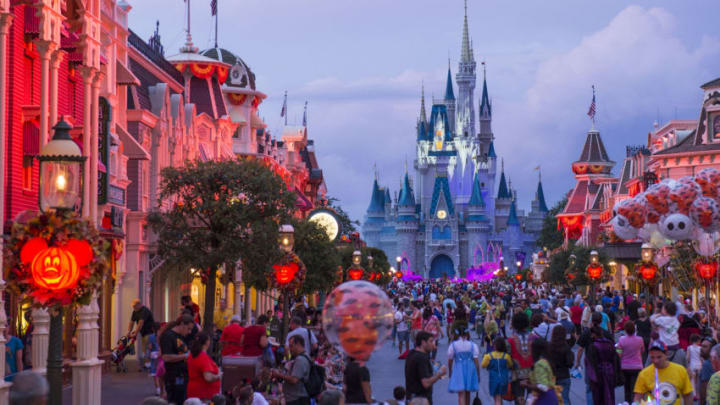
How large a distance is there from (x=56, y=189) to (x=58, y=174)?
15cm

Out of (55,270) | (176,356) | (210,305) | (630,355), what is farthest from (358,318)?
(210,305)

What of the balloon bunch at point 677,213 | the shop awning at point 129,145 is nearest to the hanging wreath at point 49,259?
the shop awning at point 129,145

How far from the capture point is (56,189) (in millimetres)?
10961

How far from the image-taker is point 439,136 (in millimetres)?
193625

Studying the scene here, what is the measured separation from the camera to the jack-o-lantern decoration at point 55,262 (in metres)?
11.0

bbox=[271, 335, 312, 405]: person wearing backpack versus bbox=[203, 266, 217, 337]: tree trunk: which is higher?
bbox=[203, 266, 217, 337]: tree trunk

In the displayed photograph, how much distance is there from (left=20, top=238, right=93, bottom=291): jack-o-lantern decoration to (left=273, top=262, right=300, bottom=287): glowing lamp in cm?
1492

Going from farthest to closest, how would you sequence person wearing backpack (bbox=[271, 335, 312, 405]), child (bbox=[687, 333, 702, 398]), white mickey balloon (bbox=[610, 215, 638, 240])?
white mickey balloon (bbox=[610, 215, 638, 240]) → child (bbox=[687, 333, 702, 398]) → person wearing backpack (bbox=[271, 335, 312, 405])

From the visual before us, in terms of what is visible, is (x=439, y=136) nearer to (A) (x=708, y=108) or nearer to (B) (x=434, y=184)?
(B) (x=434, y=184)

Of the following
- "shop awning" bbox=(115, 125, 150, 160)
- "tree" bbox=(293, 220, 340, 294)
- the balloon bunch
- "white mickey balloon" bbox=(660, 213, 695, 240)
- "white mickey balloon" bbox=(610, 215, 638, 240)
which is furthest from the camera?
"tree" bbox=(293, 220, 340, 294)

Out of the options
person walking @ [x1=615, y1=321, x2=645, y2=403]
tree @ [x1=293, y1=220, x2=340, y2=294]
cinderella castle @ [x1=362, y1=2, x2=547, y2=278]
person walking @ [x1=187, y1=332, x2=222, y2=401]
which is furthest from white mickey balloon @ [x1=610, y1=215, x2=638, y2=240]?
cinderella castle @ [x1=362, y1=2, x2=547, y2=278]

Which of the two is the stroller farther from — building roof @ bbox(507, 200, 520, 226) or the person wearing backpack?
building roof @ bbox(507, 200, 520, 226)

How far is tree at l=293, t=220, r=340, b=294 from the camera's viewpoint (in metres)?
38.0

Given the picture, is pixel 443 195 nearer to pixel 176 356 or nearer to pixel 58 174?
pixel 176 356
